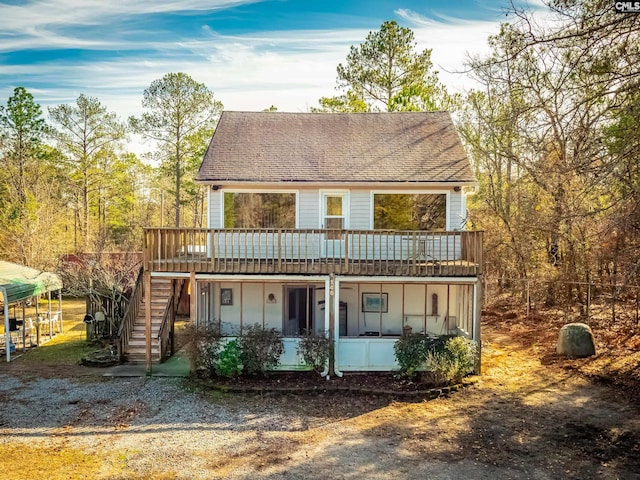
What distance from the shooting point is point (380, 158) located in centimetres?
1619

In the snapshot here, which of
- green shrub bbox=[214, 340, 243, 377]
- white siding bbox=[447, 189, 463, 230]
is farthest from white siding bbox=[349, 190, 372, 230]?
green shrub bbox=[214, 340, 243, 377]

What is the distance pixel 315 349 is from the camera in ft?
42.8

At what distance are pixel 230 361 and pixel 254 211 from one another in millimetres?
4777

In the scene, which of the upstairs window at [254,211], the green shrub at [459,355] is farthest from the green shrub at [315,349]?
the upstairs window at [254,211]

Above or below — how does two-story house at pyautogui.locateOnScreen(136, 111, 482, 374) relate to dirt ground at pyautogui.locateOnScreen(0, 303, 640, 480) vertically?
above

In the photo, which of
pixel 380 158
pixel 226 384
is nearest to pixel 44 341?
pixel 226 384

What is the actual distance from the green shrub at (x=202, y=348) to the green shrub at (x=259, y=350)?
72 centimetres

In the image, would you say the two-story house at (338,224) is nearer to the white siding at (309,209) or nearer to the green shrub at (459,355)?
the white siding at (309,209)

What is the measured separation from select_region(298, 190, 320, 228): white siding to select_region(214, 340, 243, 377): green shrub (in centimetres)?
440

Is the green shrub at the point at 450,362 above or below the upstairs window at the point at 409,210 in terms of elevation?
below

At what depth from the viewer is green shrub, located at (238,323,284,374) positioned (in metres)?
12.9

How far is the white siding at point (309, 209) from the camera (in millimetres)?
15344

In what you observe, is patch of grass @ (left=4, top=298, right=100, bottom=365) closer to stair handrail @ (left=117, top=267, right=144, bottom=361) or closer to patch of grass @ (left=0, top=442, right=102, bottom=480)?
stair handrail @ (left=117, top=267, right=144, bottom=361)

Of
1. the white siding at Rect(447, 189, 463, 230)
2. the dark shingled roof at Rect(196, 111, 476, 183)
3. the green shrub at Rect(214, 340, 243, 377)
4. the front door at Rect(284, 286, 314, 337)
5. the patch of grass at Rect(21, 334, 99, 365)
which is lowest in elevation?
the patch of grass at Rect(21, 334, 99, 365)
